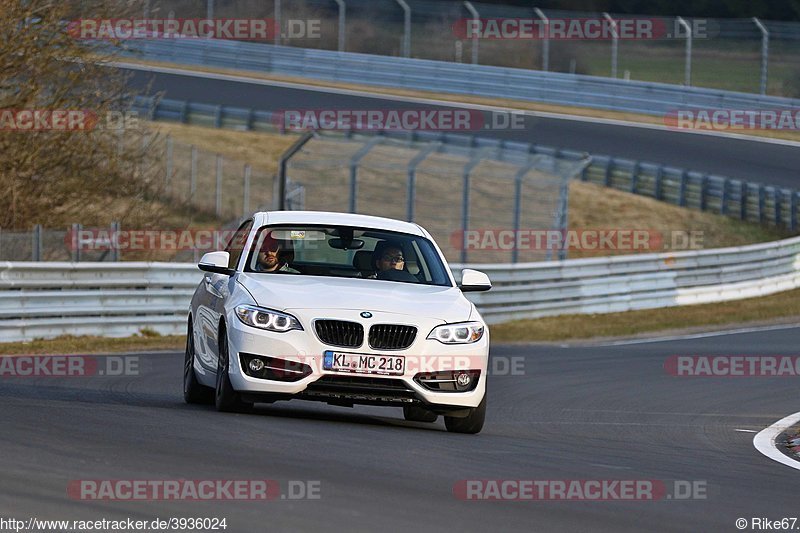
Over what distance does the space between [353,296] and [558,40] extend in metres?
34.7

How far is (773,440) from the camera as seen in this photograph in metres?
11.0

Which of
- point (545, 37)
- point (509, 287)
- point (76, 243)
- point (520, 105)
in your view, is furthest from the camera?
point (520, 105)

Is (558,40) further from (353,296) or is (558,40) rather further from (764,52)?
(353,296)

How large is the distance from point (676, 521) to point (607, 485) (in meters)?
1.00

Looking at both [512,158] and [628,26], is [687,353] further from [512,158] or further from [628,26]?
[628,26]

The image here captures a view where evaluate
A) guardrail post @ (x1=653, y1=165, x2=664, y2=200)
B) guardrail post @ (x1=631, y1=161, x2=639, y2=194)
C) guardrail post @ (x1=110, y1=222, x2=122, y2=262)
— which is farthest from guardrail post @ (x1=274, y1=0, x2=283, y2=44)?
guardrail post @ (x1=110, y1=222, x2=122, y2=262)

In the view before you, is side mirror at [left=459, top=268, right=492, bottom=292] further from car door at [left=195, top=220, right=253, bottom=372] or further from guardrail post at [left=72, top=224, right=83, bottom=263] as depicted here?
guardrail post at [left=72, top=224, right=83, bottom=263]

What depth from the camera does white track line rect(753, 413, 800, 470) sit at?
964 centimetres

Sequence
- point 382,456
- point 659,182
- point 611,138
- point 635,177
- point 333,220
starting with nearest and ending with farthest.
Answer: point 382,456 → point 333,220 → point 659,182 → point 635,177 → point 611,138

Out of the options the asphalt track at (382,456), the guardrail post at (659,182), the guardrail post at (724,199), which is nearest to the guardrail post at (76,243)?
the asphalt track at (382,456)

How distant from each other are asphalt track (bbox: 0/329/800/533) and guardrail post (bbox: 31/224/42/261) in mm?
5283

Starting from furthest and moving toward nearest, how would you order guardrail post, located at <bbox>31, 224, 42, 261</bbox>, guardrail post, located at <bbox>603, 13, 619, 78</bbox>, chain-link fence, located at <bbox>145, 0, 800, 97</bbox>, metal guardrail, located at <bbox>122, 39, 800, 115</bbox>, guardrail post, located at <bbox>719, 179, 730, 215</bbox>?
metal guardrail, located at <bbox>122, 39, 800, 115</bbox>
chain-link fence, located at <bbox>145, 0, 800, 97</bbox>
guardrail post, located at <bbox>603, 13, 619, 78</bbox>
guardrail post, located at <bbox>719, 179, 730, 215</bbox>
guardrail post, located at <bbox>31, 224, 42, 261</bbox>

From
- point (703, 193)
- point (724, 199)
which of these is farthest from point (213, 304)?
point (703, 193)

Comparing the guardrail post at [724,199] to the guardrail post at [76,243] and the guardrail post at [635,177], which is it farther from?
the guardrail post at [76,243]
